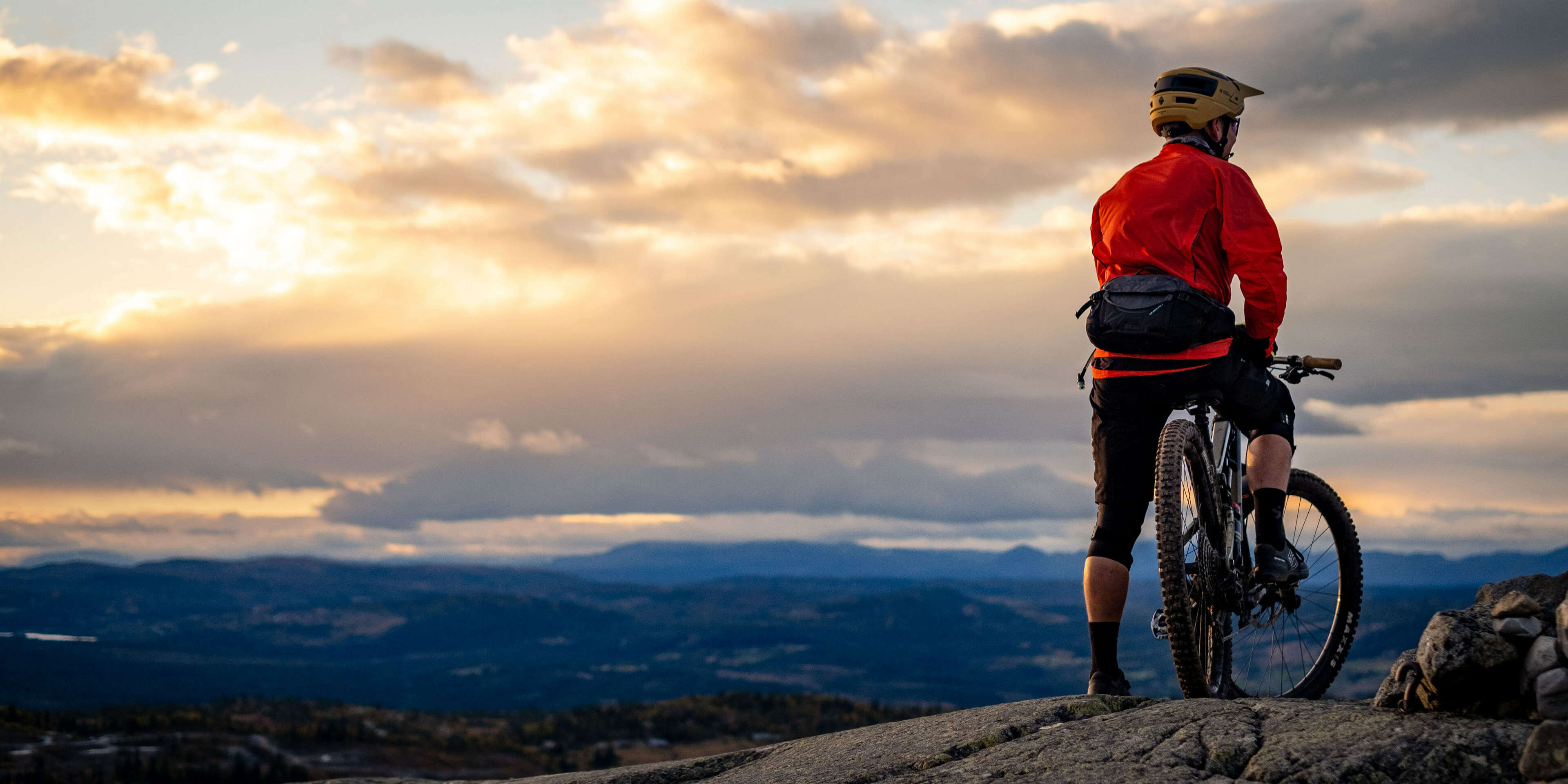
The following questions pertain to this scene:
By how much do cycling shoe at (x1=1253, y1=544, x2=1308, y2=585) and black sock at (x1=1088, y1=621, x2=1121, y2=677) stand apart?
98 centimetres

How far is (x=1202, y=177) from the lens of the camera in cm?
724

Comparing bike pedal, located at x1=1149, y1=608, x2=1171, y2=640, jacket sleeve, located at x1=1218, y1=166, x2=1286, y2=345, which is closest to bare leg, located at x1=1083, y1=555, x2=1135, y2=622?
bike pedal, located at x1=1149, y1=608, x2=1171, y2=640

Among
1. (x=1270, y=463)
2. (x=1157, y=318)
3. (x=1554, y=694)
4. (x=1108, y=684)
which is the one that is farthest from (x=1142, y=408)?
(x=1554, y=694)

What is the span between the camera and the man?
720 cm

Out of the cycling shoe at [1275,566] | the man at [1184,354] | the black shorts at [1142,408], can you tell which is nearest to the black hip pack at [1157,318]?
the man at [1184,354]

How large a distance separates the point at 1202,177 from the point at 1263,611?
3000 mm

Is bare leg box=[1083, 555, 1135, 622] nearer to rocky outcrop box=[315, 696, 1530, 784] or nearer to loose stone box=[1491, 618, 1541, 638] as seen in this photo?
rocky outcrop box=[315, 696, 1530, 784]

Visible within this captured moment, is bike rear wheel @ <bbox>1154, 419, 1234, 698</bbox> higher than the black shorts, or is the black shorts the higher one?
the black shorts

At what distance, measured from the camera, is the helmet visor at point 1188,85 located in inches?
300

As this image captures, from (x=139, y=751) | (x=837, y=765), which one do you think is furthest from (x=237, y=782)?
(x=837, y=765)

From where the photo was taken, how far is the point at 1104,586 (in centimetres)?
727

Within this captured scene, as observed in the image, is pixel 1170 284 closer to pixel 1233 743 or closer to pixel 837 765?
pixel 1233 743

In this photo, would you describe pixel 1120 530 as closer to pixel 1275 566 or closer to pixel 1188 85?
pixel 1275 566

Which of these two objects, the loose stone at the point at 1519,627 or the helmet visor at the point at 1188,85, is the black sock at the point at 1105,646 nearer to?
the loose stone at the point at 1519,627
